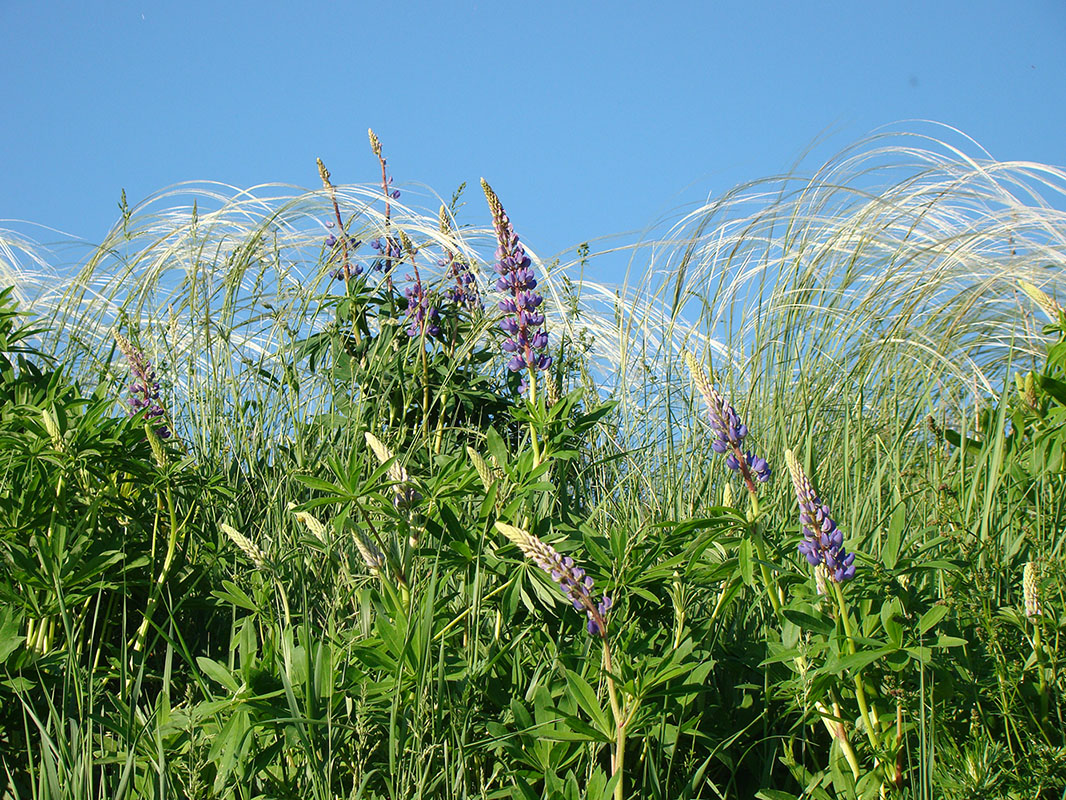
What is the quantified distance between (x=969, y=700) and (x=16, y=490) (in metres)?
1.90

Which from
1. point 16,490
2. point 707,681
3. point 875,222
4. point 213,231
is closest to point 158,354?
point 213,231

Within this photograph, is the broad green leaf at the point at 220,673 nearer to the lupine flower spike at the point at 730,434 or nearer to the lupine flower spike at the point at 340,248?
the lupine flower spike at the point at 730,434

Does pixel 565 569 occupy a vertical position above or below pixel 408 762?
above

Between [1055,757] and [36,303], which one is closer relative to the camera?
[1055,757]

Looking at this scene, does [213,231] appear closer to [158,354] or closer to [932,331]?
[158,354]

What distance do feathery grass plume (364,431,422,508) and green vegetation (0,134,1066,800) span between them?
0.04 ft

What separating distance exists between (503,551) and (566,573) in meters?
0.33

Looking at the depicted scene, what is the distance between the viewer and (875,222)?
355cm

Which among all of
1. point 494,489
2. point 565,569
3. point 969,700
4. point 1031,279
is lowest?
point 969,700

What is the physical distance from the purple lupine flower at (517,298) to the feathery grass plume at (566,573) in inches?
31.7

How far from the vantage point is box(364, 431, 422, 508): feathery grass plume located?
5.53ft

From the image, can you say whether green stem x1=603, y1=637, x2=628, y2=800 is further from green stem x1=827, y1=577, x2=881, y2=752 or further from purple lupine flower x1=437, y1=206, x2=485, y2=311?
purple lupine flower x1=437, y1=206, x2=485, y2=311

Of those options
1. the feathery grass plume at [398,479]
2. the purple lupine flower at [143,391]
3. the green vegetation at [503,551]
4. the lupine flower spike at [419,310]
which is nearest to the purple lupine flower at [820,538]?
the green vegetation at [503,551]

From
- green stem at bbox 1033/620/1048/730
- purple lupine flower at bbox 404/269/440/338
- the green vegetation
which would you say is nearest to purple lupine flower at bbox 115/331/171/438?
the green vegetation
